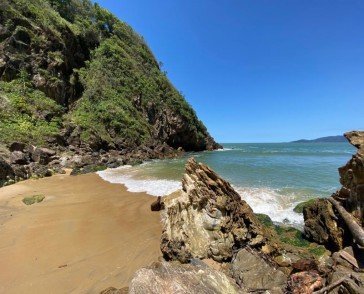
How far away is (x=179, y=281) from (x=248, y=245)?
2905mm

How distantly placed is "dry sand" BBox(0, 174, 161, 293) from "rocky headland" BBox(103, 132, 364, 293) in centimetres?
118

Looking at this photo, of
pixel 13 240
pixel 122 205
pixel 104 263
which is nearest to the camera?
pixel 104 263

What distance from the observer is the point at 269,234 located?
7.46 meters

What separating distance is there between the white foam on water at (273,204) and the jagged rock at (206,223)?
4510mm

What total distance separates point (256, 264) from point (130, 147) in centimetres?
3535

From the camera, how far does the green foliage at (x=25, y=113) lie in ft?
92.7

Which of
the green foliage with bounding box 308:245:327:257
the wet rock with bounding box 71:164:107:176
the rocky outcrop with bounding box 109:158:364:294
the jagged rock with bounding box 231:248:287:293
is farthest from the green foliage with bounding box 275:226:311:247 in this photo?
the wet rock with bounding box 71:164:107:176

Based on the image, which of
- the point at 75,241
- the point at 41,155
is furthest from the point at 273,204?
the point at 41,155

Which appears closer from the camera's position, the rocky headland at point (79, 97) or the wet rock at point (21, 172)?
the wet rock at point (21, 172)

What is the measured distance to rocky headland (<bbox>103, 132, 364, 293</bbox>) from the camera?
4.92 metres

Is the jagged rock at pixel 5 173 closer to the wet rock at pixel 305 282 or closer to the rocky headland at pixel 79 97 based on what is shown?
the rocky headland at pixel 79 97

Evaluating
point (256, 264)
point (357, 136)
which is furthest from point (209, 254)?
point (357, 136)

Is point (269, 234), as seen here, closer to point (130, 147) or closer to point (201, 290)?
point (201, 290)

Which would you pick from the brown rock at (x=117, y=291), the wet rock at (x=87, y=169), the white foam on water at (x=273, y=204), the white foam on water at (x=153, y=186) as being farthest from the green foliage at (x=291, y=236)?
the wet rock at (x=87, y=169)
